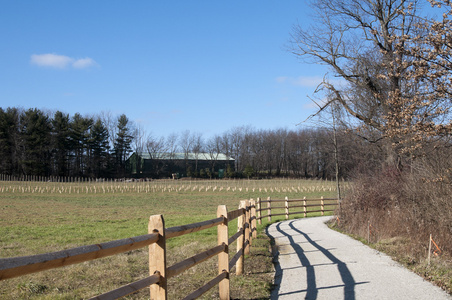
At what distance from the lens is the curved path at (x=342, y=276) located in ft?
21.5

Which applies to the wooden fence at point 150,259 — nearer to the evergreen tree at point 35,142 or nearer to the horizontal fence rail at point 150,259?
the horizontal fence rail at point 150,259

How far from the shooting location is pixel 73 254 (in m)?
2.83

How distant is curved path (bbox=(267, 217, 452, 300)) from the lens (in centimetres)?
656

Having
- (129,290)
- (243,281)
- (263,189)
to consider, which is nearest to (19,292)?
(243,281)

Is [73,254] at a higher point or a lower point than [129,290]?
higher

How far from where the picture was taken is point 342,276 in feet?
25.8

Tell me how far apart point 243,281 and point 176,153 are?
10702 centimetres

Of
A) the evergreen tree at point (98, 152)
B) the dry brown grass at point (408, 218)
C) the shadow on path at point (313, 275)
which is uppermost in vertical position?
the evergreen tree at point (98, 152)

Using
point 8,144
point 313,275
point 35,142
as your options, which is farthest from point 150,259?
point 8,144

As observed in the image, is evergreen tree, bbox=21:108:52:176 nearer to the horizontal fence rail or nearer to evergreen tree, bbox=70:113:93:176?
evergreen tree, bbox=70:113:93:176

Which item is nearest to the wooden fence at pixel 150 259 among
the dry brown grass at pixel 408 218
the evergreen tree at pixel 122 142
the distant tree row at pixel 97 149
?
the dry brown grass at pixel 408 218

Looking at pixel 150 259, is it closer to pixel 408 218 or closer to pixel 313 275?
pixel 313 275

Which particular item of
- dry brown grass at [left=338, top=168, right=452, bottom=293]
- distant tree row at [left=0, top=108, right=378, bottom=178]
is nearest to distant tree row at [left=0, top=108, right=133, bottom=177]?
distant tree row at [left=0, top=108, right=378, bottom=178]

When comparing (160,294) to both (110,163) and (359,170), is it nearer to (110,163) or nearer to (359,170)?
(359,170)
